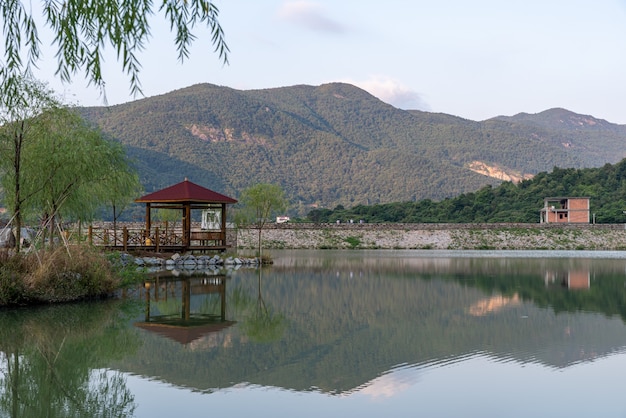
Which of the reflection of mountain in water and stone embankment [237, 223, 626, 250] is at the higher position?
stone embankment [237, 223, 626, 250]

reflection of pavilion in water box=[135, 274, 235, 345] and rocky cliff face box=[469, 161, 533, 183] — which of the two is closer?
reflection of pavilion in water box=[135, 274, 235, 345]

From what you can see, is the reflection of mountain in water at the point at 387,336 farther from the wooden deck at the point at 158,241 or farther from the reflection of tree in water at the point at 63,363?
the wooden deck at the point at 158,241

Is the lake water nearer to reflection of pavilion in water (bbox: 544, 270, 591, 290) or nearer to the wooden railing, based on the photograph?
reflection of pavilion in water (bbox: 544, 270, 591, 290)

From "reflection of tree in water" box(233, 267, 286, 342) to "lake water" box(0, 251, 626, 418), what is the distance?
33 millimetres

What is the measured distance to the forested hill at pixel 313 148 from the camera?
9006 centimetres

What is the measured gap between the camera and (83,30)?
5125 millimetres

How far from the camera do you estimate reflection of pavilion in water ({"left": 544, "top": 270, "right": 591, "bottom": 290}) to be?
691 inches

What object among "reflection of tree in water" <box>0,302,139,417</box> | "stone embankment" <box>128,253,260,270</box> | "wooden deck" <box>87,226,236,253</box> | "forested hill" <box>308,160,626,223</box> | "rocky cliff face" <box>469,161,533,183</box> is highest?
"rocky cliff face" <box>469,161,533,183</box>

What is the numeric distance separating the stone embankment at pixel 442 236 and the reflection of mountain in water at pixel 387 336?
3329cm

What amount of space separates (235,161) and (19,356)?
286ft

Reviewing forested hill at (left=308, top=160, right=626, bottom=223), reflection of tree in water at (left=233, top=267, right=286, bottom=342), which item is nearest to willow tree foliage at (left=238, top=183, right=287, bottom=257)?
reflection of tree in water at (left=233, top=267, right=286, bottom=342)

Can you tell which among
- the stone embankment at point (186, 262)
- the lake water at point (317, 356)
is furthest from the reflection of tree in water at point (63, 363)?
the stone embankment at point (186, 262)

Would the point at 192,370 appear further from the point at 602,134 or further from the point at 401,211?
the point at 602,134

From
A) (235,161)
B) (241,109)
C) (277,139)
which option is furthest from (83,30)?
(241,109)
